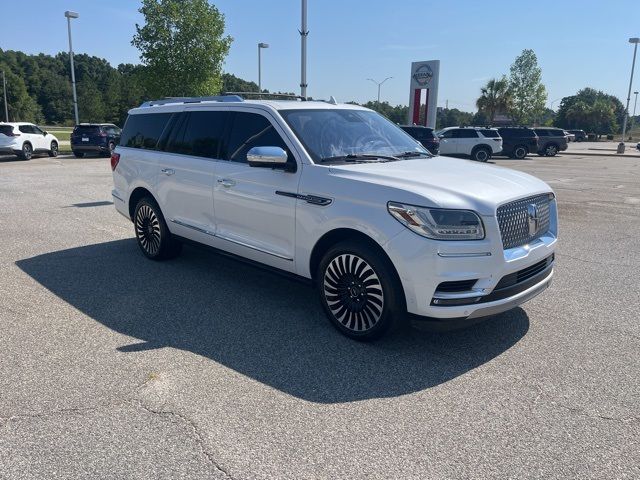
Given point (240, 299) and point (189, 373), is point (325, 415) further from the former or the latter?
point (240, 299)

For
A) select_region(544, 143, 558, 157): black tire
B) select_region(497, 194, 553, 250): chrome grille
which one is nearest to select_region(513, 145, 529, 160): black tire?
select_region(544, 143, 558, 157): black tire

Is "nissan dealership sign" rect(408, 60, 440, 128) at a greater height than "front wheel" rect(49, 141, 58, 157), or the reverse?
"nissan dealership sign" rect(408, 60, 440, 128)

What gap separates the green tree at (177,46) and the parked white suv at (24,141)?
243 inches

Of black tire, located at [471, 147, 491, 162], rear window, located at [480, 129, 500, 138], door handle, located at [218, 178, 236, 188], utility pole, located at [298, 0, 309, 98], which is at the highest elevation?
utility pole, located at [298, 0, 309, 98]

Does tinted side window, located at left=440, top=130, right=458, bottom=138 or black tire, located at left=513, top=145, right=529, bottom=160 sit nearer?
tinted side window, located at left=440, top=130, right=458, bottom=138

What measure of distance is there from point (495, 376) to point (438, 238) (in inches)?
42.8

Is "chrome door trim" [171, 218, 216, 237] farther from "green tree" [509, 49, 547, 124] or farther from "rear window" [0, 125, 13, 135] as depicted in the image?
"green tree" [509, 49, 547, 124]

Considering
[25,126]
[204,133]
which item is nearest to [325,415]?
[204,133]

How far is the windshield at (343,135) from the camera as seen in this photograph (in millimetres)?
4836

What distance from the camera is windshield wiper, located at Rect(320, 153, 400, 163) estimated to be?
4.73 meters

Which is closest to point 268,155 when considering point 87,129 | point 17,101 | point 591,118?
point 87,129

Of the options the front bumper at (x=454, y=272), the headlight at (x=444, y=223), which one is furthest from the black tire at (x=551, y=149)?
the headlight at (x=444, y=223)

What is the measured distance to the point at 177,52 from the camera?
27953 millimetres

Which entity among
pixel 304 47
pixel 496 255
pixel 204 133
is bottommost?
pixel 496 255
